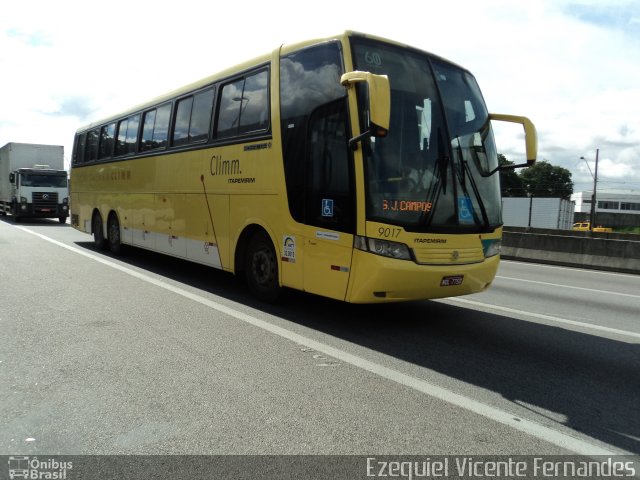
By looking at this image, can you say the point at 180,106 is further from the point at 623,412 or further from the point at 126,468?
the point at 623,412

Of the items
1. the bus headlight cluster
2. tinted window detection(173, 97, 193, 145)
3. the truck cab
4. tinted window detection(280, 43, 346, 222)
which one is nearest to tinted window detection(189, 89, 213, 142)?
tinted window detection(173, 97, 193, 145)

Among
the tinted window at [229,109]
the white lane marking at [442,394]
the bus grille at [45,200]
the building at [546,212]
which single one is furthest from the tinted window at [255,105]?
the building at [546,212]

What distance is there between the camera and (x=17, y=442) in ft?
11.0

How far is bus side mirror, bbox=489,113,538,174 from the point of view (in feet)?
21.4

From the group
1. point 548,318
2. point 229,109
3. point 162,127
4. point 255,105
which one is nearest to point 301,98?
point 255,105

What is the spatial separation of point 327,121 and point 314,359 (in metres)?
2.77

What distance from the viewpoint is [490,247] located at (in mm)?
6539

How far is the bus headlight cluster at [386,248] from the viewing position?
5617 millimetres

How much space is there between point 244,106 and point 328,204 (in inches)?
99.4

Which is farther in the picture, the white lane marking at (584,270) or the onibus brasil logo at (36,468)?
the white lane marking at (584,270)

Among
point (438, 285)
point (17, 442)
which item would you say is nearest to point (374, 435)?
point (17, 442)

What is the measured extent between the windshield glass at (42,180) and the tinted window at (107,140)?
613 inches

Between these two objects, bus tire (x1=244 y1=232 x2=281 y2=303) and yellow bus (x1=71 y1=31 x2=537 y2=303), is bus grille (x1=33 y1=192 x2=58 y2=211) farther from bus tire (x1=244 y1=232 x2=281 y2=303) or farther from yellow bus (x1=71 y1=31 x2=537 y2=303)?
bus tire (x1=244 y1=232 x2=281 y2=303)

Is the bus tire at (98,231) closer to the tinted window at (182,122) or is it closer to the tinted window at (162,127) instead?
the tinted window at (162,127)
